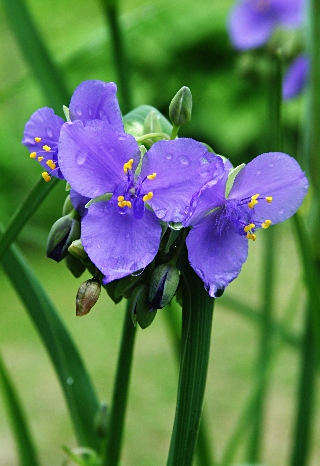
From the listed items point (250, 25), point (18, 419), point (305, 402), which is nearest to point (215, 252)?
point (18, 419)

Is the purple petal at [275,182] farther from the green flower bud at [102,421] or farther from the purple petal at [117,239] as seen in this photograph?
the green flower bud at [102,421]

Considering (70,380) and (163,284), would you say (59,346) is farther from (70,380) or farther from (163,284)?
(163,284)

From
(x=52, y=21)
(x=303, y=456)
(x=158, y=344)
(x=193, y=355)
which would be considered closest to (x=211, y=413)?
(x=158, y=344)

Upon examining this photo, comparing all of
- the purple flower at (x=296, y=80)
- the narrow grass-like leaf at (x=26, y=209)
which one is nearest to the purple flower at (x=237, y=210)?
the narrow grass-like leaf at (x=26, y=209)

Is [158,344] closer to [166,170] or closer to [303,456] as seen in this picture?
[303,456]

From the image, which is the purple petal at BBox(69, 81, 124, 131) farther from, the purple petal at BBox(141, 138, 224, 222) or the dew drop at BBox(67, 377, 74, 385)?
the dew drop at BBox(67, 377, 74, 385)
